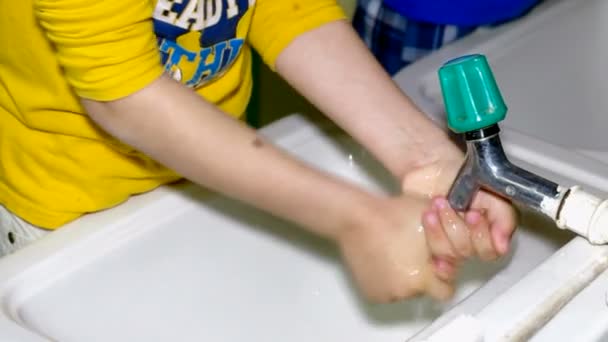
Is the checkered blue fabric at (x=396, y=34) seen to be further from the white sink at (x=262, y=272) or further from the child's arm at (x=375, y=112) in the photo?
the child's arm at (x=375, y=112)

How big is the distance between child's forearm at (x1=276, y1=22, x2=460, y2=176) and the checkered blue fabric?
0.25 meters

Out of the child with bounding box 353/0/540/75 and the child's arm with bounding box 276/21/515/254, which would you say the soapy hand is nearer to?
the child's arm with bounding box 276/21/515/254

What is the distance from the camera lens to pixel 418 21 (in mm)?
910

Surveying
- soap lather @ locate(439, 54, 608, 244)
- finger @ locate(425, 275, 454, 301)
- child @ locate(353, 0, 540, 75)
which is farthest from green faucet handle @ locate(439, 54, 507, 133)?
child @ locate(353, 0, 540, 75)

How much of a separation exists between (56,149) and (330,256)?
0.21 metres

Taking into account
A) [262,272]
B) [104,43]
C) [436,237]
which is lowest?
[262,272]

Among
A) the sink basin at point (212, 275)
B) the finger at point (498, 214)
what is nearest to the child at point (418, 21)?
the sink basin at point (212, 275)

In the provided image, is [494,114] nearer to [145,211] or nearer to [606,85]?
[145,211]

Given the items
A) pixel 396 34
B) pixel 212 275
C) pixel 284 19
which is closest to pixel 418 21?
pixel 396 34

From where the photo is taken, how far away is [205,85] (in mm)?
706

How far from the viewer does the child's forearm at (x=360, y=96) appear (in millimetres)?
623

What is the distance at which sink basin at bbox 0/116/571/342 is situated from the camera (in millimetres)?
604

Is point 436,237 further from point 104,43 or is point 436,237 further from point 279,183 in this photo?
point 104,43

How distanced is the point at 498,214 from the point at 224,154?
165mm
